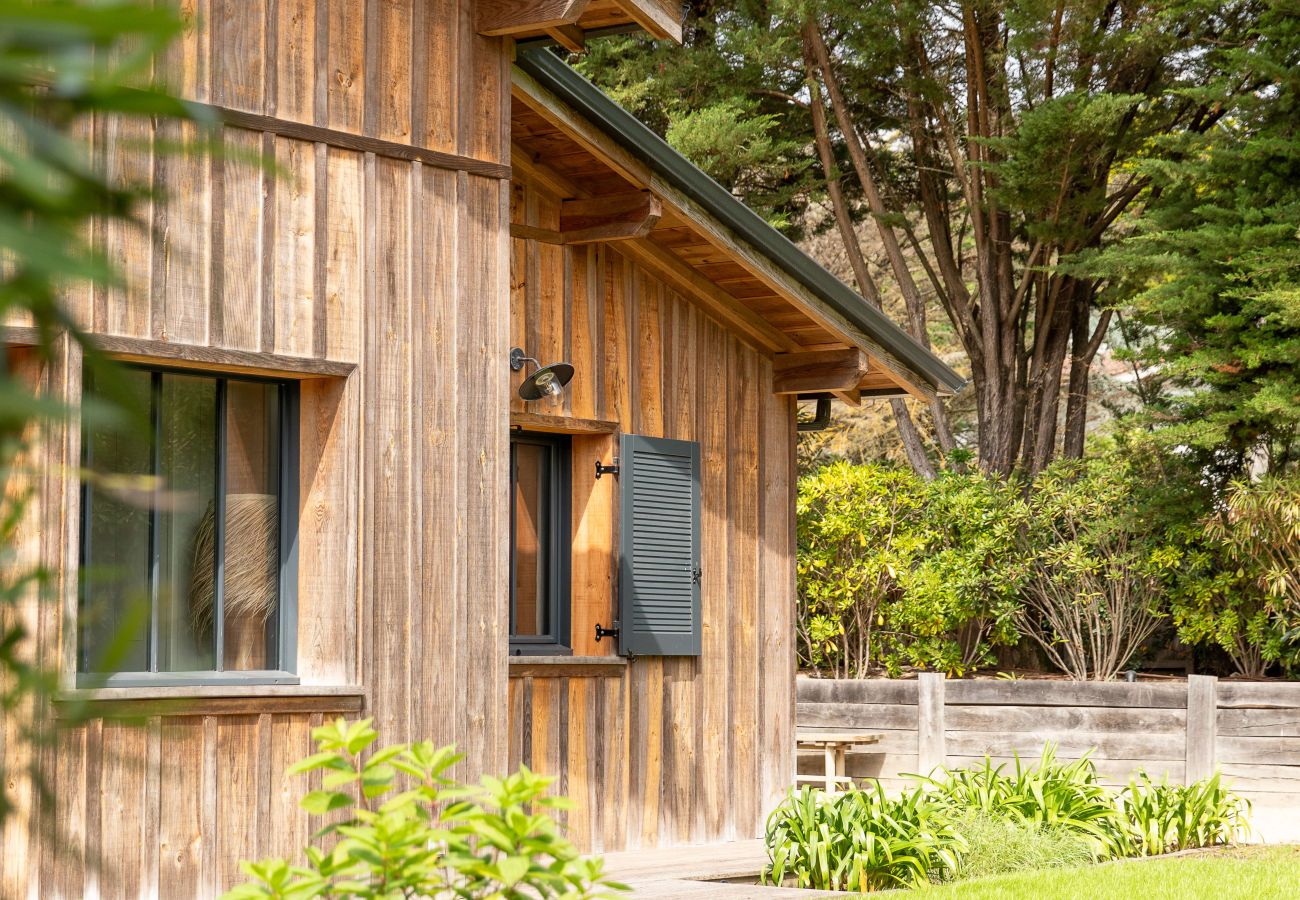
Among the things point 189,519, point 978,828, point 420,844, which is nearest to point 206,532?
point 189,519

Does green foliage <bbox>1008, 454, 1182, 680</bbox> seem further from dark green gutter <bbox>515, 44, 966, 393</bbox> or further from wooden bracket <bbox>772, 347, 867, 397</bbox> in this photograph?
wooden bracket <bbox>772, 347, 867, 397</bbox>

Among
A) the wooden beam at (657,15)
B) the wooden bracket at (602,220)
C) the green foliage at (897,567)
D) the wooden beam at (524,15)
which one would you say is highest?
the wooden beam at (657,15)

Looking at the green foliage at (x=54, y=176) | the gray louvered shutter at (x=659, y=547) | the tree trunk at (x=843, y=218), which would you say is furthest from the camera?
the tree trunk at (x=843, y=218)

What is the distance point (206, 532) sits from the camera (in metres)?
6.06

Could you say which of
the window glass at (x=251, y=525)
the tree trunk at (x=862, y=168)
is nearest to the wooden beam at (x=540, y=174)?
the window glass at (x=251, y=525)

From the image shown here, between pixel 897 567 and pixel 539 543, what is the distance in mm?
6924

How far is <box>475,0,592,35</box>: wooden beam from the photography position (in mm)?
6539

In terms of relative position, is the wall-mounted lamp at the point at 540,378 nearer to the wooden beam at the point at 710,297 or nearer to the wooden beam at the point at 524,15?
the wooden beam at the point at 710,297

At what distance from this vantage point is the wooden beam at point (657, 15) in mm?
6816

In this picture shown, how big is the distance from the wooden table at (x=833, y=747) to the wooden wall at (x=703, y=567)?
7.24ft

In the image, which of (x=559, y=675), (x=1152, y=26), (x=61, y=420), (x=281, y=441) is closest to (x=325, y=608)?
(x=281, y=441)

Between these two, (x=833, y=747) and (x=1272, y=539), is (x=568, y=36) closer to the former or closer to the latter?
(x=833, y=747)

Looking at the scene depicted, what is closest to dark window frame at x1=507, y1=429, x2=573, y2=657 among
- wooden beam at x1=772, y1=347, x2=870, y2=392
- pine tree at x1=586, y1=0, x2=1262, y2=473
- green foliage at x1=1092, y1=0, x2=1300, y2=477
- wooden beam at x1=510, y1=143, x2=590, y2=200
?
wooden beam at x1=510, y1=143, x2=590, y2=200

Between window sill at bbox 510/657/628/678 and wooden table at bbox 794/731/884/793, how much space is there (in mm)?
3481
